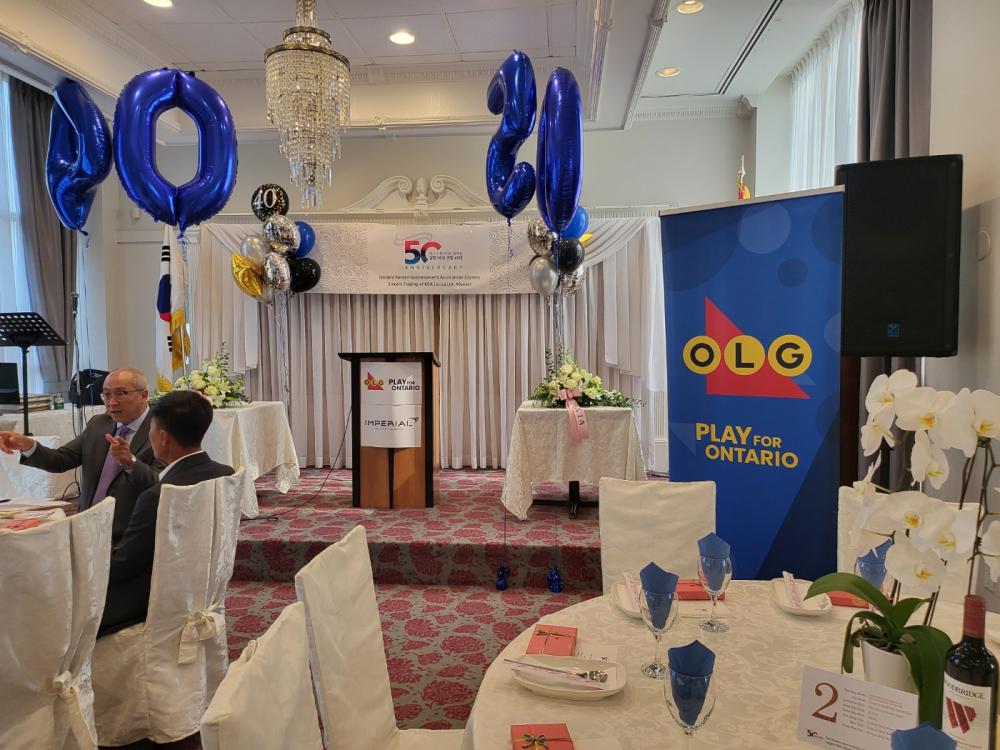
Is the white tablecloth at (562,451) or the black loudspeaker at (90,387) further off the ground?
the black loudspeaker at (90,387)

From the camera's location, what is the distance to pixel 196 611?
7.39 feet

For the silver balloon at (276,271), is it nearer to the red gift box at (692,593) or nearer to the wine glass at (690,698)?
the red gift box at (692,593)

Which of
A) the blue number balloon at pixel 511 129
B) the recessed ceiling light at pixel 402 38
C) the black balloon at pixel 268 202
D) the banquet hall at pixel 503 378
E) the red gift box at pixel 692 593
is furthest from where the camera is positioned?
the black balloon at pixel 268 202

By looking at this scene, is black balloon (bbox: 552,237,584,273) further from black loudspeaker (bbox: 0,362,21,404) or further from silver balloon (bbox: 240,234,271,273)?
black loudspeaker (bbox: 0,362,21,404)

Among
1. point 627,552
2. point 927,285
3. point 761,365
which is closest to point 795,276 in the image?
point 761,365

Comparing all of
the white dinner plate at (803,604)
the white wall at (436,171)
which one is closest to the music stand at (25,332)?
the white wall at (436,171)

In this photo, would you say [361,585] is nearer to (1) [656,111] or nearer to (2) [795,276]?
(2) [795,276]

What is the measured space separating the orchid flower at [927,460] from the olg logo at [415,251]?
17.8ft

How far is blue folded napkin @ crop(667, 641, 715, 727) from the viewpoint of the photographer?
1.01 meters

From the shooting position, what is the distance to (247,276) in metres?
5.61

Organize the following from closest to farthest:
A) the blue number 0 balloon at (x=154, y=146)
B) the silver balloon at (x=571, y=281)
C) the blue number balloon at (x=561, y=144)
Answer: the blue number 0 balloon at (x=154, y=146)
the blue number balloon at (x=561, y=144)
the silver balloon at (x=571, y=281)

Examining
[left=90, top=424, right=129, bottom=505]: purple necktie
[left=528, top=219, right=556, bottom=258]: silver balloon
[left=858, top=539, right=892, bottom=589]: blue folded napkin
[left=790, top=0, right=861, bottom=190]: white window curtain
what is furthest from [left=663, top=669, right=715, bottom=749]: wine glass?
[left=528, top=219, right=556, bottom=258]: silver balloon

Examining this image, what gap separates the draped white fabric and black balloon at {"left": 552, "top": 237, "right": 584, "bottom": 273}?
1.00 m

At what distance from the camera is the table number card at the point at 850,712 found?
38.7 inches
